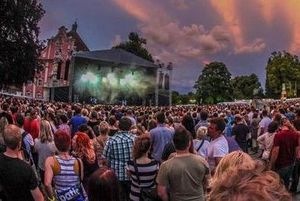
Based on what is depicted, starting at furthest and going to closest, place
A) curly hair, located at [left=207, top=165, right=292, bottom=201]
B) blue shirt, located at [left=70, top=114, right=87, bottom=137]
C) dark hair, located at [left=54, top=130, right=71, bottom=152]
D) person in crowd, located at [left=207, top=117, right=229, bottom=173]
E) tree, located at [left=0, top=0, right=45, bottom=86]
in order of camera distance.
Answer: tree, located at [left=0, top=0, right=45, bottom=86] < blue shirt, located at [left=70, top=114, right=87, bottom=137] < person in crowd, located at [left=207, top=117, right=229, bottom=173] < dark hair, located at [left=54, top=130, right=71, bottom=152] < curly hair, located at [left=207, top=165, right=292, bottom=201]

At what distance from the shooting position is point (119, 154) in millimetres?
8375

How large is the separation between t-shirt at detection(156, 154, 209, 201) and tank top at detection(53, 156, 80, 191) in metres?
1.00

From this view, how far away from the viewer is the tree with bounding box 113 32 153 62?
11656cm

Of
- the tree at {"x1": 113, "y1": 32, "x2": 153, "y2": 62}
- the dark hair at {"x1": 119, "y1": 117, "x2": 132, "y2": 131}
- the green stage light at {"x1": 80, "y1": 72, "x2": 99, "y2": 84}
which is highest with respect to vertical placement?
the tree at {"x1": 113, "y1": 32, "x2": 153, "y2": 62}

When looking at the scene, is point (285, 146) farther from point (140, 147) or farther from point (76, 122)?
point (76, 122)

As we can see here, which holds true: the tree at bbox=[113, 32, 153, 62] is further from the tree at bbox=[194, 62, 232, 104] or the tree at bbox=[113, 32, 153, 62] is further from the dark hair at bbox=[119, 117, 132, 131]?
the dark hair at bbox=[119, 117, 132, 131]

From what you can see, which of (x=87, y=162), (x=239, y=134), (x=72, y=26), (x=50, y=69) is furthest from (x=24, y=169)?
(x=72, y=26)

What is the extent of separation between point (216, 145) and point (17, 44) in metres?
33.6

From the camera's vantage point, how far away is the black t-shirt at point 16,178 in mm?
5766

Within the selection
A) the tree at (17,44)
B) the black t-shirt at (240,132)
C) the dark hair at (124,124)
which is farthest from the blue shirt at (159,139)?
the tree at (17,44)

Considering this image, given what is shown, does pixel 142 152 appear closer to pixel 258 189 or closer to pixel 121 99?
pixel 258 189

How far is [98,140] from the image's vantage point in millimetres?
9805

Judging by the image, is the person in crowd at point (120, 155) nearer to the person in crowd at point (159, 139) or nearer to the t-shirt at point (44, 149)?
the t-shirt at point (44, 149)

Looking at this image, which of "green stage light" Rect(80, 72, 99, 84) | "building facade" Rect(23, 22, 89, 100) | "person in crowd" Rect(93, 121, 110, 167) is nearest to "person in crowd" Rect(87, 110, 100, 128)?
"person in crowd" Rect(93, 121, 110, 167)
